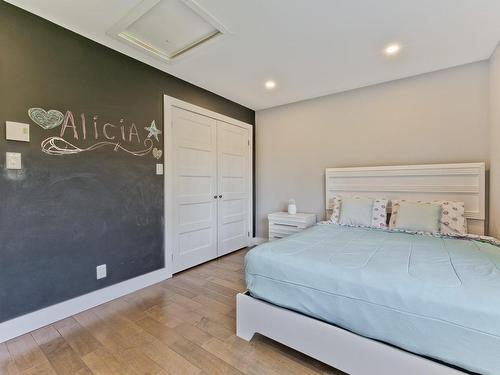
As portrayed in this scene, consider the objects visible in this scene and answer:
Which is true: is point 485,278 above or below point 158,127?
below

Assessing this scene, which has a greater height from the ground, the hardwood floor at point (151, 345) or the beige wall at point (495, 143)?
the beige wall at point (495, 143)

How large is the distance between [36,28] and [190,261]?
2710 mm

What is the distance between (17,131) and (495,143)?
4123 mm

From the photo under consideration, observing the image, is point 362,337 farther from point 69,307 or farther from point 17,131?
point 17,131

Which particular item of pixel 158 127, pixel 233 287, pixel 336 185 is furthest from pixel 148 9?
pixel 336 185

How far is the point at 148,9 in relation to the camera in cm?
180

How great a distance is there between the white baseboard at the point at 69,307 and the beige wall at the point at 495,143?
139 inches

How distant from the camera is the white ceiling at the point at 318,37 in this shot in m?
1.76

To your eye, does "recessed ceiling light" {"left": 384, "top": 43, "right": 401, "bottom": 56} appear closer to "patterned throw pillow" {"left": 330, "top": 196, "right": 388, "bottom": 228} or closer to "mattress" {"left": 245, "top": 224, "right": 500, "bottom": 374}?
"patterned throw pillow" {"left": 330, "top": 196, "right": 388, "bottom": 228}

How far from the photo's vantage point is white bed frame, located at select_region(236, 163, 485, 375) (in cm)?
122

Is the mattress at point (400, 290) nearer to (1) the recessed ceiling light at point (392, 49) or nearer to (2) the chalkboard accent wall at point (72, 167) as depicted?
(2) the chalkboard accent wall at point (72, 167)

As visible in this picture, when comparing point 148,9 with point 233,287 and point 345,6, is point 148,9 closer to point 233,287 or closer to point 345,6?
point 345,6

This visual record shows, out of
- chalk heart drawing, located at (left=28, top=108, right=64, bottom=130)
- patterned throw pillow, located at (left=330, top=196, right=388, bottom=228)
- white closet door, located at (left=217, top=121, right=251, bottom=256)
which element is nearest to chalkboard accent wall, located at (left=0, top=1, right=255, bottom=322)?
chalk heart drawing, located at (left=28, top=108, right=64, bottom=130)

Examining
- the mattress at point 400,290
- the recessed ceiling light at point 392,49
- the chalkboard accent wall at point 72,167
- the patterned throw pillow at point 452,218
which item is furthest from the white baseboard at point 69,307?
the recessed ceiling light at point 392,49
